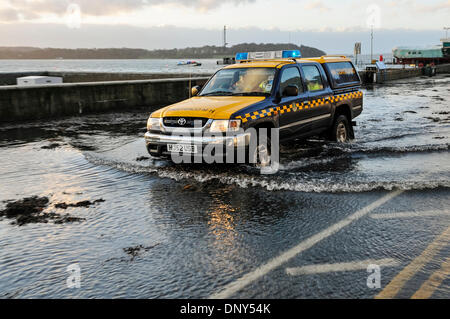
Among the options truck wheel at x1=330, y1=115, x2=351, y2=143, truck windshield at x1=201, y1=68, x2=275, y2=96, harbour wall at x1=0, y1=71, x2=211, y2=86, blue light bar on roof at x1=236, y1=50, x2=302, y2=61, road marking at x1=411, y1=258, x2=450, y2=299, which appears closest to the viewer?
road marking at x1=411, y1=258, x2=450, y2=299

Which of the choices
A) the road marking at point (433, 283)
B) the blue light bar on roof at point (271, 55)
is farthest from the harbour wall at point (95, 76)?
the road marking at point (433, 283)

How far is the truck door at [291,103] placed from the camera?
833 centimetres

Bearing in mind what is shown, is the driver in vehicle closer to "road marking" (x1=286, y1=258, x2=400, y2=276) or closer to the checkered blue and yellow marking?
the checkered blue and yellow marking

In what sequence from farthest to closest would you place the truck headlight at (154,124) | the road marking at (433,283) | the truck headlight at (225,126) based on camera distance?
the truck headlight at (154,124) → the truck headlight at (225,126) → the road marking at (433,283)

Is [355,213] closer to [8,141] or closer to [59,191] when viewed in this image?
[59,191]

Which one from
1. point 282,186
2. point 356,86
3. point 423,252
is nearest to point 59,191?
point 282,186

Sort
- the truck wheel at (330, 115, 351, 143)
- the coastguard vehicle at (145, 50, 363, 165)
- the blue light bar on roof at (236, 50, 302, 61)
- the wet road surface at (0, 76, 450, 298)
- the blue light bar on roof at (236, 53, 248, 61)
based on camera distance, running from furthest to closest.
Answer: the blue light bar on roof at (236, 53, 248, 61)
the truck wheel at (330, 115, 351, 143)
the blue light bar on roof at (236, 50, 302, 61)
the coastguard vehicle at (145, 50, 363, 165)
the wet road surface at (0, 76, 450, 298)

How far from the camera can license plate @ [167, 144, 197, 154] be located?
7.54m

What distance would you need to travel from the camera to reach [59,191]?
695 centimetres

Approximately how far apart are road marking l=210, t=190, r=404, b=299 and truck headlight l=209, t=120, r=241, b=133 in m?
2.39

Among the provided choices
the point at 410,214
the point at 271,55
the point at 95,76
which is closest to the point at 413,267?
the point at 410,214
